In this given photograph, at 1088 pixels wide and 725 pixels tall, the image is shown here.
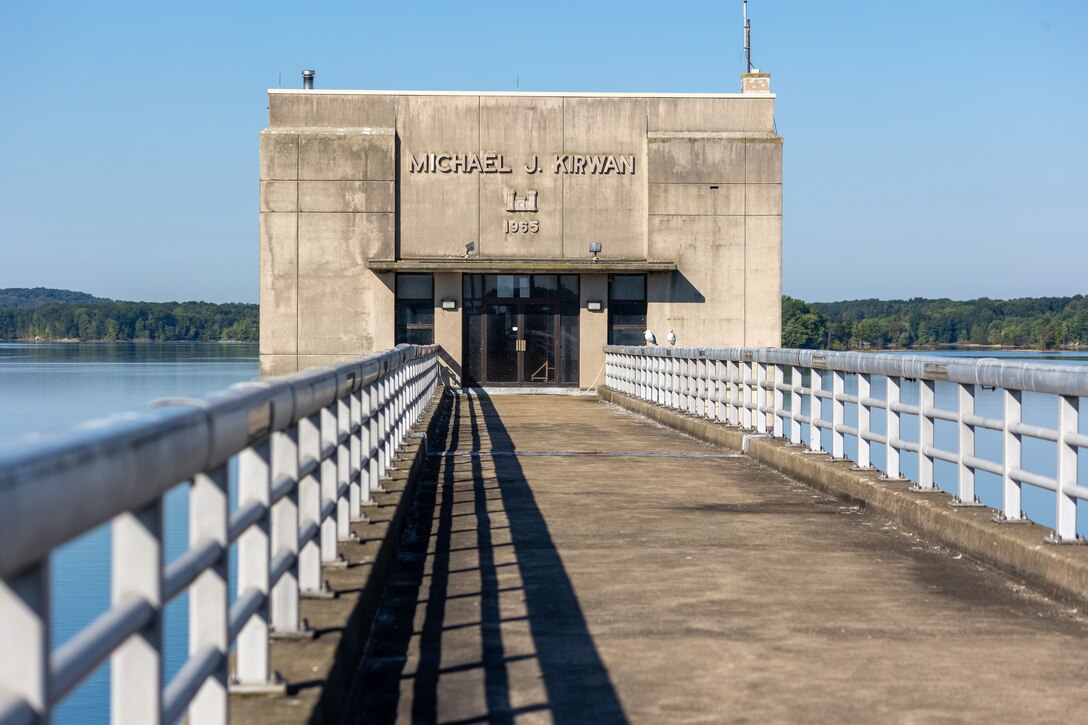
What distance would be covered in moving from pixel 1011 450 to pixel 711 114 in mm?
33593

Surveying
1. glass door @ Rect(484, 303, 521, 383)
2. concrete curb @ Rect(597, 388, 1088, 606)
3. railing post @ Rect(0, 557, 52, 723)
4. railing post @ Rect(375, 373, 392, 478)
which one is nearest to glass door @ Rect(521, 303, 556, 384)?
glass door @ Rect(484, 303, 521, 383)

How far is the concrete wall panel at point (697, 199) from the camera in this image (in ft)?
139

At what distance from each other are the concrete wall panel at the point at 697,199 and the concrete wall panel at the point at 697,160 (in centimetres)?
17

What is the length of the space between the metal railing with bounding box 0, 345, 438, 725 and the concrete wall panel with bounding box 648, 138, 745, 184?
35.0 m

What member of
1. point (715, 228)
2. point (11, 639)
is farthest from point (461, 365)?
point (11, 639)

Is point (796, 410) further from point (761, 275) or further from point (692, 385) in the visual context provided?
point (761, 275)

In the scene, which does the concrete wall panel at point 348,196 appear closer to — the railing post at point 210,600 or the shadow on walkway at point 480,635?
the shadow on walkway at point 480,635

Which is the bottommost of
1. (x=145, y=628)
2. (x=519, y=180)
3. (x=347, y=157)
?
(x=145, y=628)

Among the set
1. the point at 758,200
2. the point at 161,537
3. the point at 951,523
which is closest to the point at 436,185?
the point at 758,200

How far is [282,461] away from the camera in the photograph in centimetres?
630

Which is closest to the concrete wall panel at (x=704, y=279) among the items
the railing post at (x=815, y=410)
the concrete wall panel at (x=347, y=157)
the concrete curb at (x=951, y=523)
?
the concrete wall panel at (x=347, y=157)

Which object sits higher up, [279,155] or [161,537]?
[279,155]

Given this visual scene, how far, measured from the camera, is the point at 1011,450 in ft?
32.8

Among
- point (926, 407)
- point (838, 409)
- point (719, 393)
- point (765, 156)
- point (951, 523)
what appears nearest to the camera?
point (951, 523)
